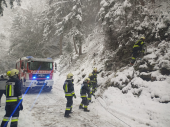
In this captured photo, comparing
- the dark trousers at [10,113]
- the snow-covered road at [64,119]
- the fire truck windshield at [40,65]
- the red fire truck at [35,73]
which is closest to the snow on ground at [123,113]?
the snow-covered road at [64,119]

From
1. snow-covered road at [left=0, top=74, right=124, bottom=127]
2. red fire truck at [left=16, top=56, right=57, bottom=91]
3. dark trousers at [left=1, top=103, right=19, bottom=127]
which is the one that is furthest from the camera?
red fire truck at [left=16, top=56, right=57, bottom=91]

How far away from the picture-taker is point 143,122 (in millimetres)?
4824

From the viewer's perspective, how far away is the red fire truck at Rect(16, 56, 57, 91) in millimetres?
9764

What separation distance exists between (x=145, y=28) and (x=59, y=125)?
8776mm

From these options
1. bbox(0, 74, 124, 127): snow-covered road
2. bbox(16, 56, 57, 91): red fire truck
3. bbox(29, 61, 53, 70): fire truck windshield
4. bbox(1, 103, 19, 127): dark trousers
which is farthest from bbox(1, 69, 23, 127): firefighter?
bbox(29, 61, 53, 70): fire truck windshield

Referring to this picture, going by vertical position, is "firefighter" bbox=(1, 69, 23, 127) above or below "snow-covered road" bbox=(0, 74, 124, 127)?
above

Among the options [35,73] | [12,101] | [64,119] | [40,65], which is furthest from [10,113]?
[40,65]

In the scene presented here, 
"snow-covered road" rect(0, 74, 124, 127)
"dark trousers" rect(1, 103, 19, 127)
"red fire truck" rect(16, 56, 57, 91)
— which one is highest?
"red fire truck" rect(16, 56, 57, 91)

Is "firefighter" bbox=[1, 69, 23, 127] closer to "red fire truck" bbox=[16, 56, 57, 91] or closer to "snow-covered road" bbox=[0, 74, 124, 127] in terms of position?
"snow-covered road" bbox=[0, 74, 124, 127]

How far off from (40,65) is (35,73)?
82cm

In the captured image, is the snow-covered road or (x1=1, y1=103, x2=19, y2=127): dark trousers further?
the snow-covered road

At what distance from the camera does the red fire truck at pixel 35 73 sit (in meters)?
9.76

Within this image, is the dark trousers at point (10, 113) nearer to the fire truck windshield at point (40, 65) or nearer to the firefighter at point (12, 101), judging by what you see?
the firefighter at point (12, 101)

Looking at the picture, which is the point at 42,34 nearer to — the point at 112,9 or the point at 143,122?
the point at 112,9
